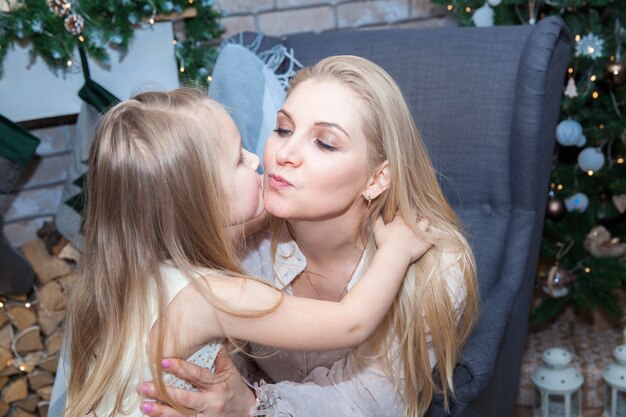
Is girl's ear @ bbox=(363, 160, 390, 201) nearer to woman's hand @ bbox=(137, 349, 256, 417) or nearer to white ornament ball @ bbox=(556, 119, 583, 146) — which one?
woman's hand @ bbox=(137, 349, 256, 417)

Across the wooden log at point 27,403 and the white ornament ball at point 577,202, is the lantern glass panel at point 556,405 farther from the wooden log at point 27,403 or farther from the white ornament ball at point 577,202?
the wooden log at point 27,403

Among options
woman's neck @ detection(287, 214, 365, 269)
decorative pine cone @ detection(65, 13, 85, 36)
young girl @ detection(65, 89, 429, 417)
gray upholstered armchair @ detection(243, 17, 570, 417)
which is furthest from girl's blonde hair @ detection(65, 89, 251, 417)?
decorative pine cone @ detection(65, 13, 85, 36)

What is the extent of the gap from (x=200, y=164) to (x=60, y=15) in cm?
120

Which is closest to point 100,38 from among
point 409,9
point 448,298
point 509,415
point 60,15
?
point 60,15

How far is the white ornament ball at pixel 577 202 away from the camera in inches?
98.8

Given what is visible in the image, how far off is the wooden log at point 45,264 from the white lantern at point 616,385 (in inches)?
68.2

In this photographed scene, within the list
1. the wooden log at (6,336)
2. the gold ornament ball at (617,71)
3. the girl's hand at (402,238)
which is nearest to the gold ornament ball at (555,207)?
the gold ornament ball at (617,71)

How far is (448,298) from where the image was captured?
147cm

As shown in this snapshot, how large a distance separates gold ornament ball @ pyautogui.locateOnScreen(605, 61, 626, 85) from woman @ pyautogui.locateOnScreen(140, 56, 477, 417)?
113 centimetres

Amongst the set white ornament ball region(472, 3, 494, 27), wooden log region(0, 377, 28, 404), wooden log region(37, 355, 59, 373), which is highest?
white ornament ball region(472, 3, 494, 27)

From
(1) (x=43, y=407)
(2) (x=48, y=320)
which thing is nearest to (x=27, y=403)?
(1) (x=43, y=407)

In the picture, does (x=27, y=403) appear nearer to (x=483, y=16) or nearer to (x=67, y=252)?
(x=67, y=252)

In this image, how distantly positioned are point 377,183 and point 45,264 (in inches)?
53.6

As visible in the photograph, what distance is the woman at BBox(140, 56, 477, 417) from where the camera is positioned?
1.36 metres
